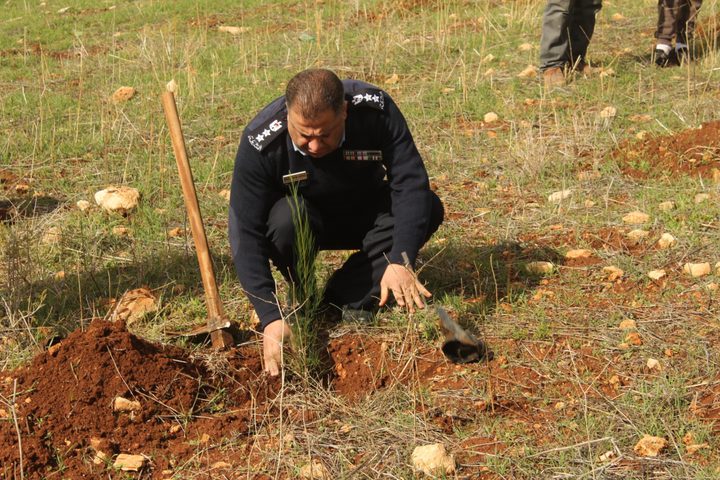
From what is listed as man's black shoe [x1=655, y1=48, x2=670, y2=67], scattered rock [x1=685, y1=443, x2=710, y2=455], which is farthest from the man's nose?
man's black shoe [x1=655, y1=48, x2=670, y2=67]

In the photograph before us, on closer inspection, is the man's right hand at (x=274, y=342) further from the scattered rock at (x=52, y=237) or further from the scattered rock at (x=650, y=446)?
the scattered rock at (x=52, y=237)

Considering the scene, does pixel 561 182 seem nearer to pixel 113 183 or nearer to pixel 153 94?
pixel 113 183

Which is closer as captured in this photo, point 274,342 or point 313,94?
point 313,94

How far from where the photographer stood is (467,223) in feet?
15.5

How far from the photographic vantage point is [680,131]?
5.54m

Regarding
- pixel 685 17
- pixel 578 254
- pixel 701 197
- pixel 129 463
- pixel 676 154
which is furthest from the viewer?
pixel 685 17

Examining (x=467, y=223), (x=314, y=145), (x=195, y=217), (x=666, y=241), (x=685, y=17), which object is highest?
(x=314, y=145)

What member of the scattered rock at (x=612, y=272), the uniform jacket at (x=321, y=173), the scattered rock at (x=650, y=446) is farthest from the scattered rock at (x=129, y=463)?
the scattered rock at (x=612, y=272)

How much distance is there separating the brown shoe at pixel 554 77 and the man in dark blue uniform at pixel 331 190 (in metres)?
3.27

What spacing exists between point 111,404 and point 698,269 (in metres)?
2.43

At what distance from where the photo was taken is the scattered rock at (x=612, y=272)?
12.8 feet

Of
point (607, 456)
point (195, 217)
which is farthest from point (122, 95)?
point (607, 456)

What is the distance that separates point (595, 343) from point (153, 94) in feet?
15.0

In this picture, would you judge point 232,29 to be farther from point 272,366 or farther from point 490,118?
point 272,366
